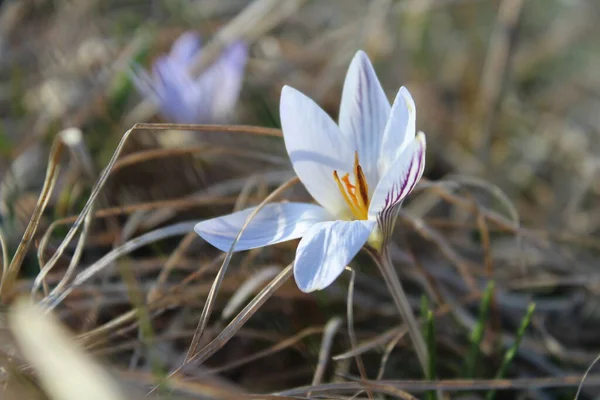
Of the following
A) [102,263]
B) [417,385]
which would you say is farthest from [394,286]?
[102,263]

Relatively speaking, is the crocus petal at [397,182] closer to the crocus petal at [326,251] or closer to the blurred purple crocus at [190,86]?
the crocus petal at [326,251]

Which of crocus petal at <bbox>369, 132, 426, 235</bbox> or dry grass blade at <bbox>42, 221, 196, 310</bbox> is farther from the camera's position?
dry grass blade at <bbox>42, 221, 196, 310</bbox>

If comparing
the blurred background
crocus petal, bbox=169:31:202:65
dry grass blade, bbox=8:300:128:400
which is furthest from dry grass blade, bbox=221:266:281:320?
crocus petal, bbox=169:31:202:65

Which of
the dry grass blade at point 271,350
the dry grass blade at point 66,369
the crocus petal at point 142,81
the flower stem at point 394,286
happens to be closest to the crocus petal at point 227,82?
the crocus petal at point 142,81

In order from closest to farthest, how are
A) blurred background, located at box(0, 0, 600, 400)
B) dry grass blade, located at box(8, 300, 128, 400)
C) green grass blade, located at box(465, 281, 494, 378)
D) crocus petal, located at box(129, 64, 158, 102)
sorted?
dry grass blade, located at box(8, 300, 128, 400) < green grass blade, located at box(465, 281, 494, 378) < blurred background, located at box(0, 0, 600, 400) < crocus petal, located at box(129, 64, 158, 102)

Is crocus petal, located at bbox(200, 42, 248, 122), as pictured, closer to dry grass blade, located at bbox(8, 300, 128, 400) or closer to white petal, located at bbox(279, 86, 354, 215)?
white petal, located at bbox(279, 86, 354, 215)

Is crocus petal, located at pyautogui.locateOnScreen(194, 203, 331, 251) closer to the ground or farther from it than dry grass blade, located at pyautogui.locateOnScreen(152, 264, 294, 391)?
farther from it
